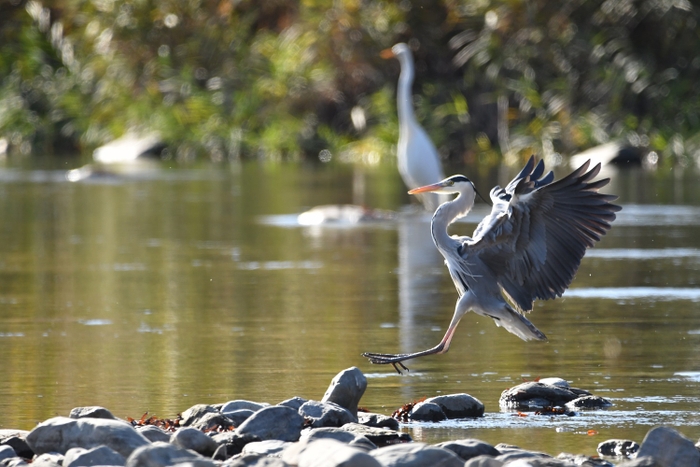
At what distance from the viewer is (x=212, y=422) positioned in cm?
546

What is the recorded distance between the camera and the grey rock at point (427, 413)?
19.0 feet

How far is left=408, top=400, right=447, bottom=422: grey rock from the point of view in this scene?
5.80 meters

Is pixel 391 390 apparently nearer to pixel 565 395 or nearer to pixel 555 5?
pixel 565 395

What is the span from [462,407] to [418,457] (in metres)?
1.18

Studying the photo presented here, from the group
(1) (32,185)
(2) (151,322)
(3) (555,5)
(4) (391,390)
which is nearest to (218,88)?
(3) (555,5)

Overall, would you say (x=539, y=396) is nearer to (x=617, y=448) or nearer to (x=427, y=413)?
(x=427, y=413)

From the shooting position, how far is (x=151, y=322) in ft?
27.6

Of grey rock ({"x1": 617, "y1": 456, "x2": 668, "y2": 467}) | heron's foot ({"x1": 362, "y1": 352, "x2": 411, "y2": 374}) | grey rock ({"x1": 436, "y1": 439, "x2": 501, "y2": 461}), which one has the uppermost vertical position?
heron's foot ({"x1": 362, "y1": 352, "x2": 411, "y2": 374})

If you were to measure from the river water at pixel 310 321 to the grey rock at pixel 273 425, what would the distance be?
0.51 metres

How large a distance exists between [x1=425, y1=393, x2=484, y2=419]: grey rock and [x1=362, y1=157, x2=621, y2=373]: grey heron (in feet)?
2.50

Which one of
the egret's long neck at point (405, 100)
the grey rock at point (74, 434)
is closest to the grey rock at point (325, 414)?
the grey rock at point (74, 434)

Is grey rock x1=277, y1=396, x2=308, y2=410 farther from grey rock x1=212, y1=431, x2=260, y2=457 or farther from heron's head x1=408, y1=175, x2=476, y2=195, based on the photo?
heron's head x1=408, y1=175, x2=476, y2=195

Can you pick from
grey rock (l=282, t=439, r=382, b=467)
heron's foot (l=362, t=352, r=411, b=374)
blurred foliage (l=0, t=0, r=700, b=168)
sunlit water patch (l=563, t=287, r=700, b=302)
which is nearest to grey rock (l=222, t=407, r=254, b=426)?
grey rock (l=282, t=439, r=382, b=467)

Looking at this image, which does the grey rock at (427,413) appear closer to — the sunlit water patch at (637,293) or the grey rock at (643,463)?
the grey rock at (643,463)
